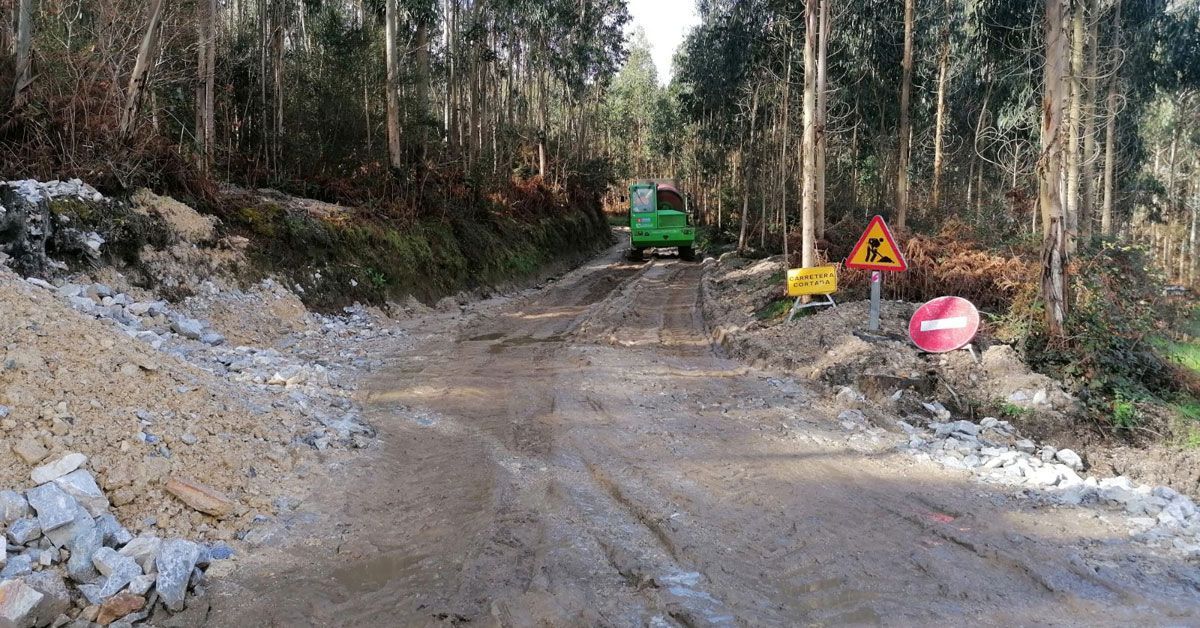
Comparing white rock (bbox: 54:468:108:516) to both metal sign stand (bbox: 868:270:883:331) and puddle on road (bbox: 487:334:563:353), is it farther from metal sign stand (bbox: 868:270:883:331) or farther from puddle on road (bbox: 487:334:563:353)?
metal sign stand (bbox: 868:270:883:331)

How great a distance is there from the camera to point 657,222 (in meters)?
29.6

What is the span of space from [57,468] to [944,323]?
8480mm

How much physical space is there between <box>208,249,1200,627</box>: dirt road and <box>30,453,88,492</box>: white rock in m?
1.25

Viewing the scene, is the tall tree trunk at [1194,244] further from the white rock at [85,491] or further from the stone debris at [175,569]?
the white rock at [85,491]

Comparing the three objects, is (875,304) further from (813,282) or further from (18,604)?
(18,604)

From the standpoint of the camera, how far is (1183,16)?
1049 inches

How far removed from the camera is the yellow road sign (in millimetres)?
10950

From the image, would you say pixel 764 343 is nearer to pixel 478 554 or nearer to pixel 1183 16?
pixel 478 554

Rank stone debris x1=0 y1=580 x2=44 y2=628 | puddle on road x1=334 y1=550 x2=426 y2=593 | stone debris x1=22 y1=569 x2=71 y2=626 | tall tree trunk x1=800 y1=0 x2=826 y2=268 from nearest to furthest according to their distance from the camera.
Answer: stone debris x1=0 y1=580 x2=44 y2=628
stone debris x1=22 y1=569 x2=71 y2=626
puddle on road x1=334 y1=550 x2=426 y2=593
tall tree trunk x1=800 y1=0 x2=826 y2=268

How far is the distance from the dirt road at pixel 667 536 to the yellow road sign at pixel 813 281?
3789 mm

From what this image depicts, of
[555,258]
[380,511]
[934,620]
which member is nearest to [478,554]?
[380,511]

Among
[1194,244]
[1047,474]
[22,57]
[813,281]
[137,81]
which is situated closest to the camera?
[1047,474]

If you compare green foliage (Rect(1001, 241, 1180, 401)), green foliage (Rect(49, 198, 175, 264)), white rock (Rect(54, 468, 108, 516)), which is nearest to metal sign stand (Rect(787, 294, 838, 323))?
green foliage (Rect(1001, 241, 1180, 401))

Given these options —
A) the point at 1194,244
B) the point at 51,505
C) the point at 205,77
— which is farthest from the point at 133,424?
the point at 1194,244
